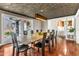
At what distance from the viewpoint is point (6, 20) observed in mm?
2096

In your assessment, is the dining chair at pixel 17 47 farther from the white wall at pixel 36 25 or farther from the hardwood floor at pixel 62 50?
the white wall at pixel 36 25

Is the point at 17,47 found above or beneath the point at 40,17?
beneath

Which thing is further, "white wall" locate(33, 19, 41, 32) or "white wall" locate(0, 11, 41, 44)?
"white wall" locate(33, 19, 41, 32)

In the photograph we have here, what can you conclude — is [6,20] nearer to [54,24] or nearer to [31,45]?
[31,45]

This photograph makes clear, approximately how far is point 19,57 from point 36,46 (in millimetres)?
376

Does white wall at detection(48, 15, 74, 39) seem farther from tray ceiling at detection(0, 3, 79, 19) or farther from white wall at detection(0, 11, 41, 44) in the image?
white wall at detection(0, 11, 41, 44)

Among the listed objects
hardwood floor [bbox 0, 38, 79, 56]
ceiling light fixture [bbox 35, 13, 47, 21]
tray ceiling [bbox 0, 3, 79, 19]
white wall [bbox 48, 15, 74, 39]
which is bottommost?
hardwood floor [bbox 0, 38, 79, 56]

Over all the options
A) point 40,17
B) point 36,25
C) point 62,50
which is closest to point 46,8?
point 40,17

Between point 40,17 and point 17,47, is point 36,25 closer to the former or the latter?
point 40,17

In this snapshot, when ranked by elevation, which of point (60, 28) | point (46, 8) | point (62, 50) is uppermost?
point (46, 8)

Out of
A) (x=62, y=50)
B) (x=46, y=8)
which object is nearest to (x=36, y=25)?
(x=46, y=8)

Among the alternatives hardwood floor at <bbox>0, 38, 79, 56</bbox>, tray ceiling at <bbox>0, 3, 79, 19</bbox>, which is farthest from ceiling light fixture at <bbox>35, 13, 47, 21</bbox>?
hardwood floor at <bbox>0, 38, 79, 56</bbox>

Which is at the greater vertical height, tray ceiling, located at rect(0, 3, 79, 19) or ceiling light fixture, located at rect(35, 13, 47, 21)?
tray ceiling, located at rect(0, 3, 79, 19)

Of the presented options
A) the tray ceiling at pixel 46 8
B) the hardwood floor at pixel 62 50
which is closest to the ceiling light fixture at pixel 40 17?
the tray ceiling at pixel 46 8
